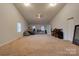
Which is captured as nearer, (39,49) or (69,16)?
(39,49)

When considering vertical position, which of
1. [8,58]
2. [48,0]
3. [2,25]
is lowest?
[8,58]

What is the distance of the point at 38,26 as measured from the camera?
1066 cm

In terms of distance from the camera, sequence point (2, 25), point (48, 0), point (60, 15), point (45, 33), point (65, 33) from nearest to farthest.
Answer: point (48, 0) → point (2, 25) → point (65, 33) → point (60, 15) → point (45, 33)

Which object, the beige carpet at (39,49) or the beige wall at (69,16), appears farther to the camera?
the beige wall at (69,16)

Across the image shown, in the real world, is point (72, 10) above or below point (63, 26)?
above

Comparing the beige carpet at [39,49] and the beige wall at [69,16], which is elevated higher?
the beige wall at [69,16]

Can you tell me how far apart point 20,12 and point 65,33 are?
280cm

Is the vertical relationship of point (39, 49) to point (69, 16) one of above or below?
below

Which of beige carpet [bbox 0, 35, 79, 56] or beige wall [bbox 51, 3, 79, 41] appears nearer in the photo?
beige carpet [bbox 0, 35, 79, 56]

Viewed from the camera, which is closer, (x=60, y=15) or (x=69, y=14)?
(x=69, y=14)

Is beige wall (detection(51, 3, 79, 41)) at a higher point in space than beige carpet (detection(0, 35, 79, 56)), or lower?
higher

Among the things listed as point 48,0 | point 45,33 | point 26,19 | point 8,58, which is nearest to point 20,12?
point 26,19

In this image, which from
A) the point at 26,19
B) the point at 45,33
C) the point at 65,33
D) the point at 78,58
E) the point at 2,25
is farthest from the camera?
the point at 45,33

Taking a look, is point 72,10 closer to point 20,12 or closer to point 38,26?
point 20,12
